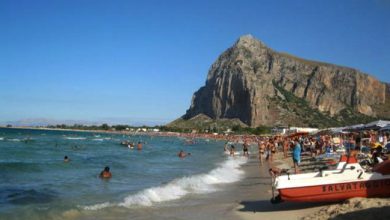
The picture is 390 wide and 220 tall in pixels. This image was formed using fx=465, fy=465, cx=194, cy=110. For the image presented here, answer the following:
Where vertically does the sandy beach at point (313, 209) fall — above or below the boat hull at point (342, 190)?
below

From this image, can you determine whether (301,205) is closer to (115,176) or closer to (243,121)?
(115,176)

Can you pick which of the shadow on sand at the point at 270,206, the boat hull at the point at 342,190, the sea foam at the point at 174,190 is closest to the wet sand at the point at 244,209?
the shadow on sand at the point at 270,206

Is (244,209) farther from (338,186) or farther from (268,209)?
(338,186)

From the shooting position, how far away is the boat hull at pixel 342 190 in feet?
36.8

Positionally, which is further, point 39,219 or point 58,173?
point 58,173

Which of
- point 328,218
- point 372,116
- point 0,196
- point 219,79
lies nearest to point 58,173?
point 0,196

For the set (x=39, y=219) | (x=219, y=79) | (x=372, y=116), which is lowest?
(x=39, y=219)

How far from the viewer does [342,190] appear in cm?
1126

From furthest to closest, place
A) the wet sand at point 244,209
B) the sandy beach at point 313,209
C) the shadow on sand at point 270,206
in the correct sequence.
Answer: the shadow on sand at point 270,206 < the wet sand at point 244,209 < the sandy beach at point 313,209

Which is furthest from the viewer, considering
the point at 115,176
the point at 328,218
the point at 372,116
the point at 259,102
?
the point at 372,116

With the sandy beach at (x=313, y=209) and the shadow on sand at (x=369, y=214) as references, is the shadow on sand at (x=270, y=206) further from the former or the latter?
the shadow on sand at (x=369, y=214)

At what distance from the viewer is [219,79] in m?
194

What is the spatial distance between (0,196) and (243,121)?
Answer: 167 meters

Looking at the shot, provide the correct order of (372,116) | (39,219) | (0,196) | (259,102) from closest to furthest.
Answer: (39,219), (0,196), (259,102), (372,116)
